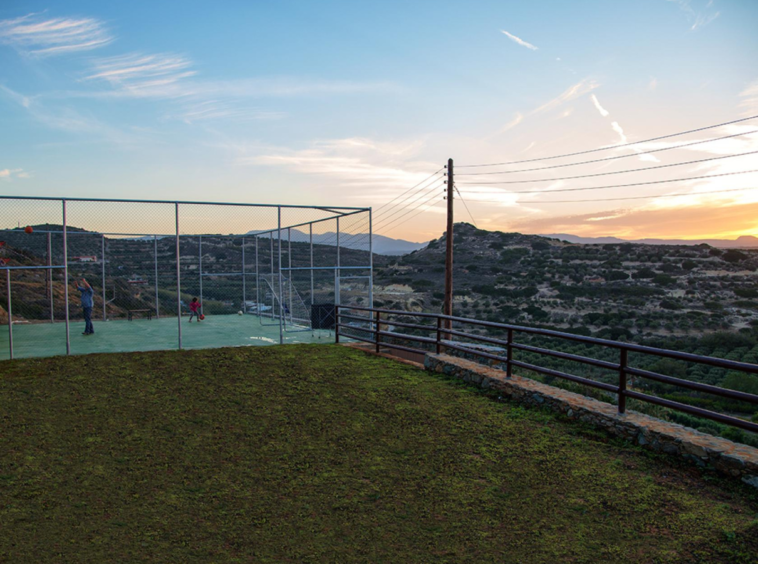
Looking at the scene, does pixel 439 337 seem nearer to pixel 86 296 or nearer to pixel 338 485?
pixel 338 485

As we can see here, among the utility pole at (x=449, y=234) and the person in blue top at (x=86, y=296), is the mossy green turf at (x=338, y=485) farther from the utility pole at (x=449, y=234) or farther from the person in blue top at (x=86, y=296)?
the utility pole at (x=449, y=234)

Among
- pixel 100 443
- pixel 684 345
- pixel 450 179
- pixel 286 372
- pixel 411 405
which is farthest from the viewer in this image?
pixel 684 345

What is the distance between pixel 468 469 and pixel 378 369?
5149 mm

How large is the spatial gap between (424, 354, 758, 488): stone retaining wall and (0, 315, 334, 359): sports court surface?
7.21 meters

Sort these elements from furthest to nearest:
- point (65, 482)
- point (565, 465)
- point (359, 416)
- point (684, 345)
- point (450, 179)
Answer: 1. point (684, 345)
2. point (450, 179)
3. point (359, 416)
4. point (565, 465)
5. point (65, 482)

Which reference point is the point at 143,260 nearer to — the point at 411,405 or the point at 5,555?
the point at 411,405

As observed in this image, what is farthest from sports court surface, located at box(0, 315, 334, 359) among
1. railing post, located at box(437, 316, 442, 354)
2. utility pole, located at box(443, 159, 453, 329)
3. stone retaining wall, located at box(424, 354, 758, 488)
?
stone retaining wall, located at box(424, 354, 758, 488)

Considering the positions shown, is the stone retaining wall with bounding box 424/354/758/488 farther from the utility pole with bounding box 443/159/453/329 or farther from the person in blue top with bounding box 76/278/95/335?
the utility pole with bounding box 443/159/453/329

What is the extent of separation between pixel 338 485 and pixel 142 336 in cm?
1205

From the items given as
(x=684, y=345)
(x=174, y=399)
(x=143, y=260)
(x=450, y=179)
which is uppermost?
(x=450, y=179)

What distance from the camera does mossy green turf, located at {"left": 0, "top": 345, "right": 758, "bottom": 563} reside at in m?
3.88

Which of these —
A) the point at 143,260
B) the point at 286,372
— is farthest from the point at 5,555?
the point at 143,260

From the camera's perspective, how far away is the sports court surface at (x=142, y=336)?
42.2 feet

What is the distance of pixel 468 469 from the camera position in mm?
5375
